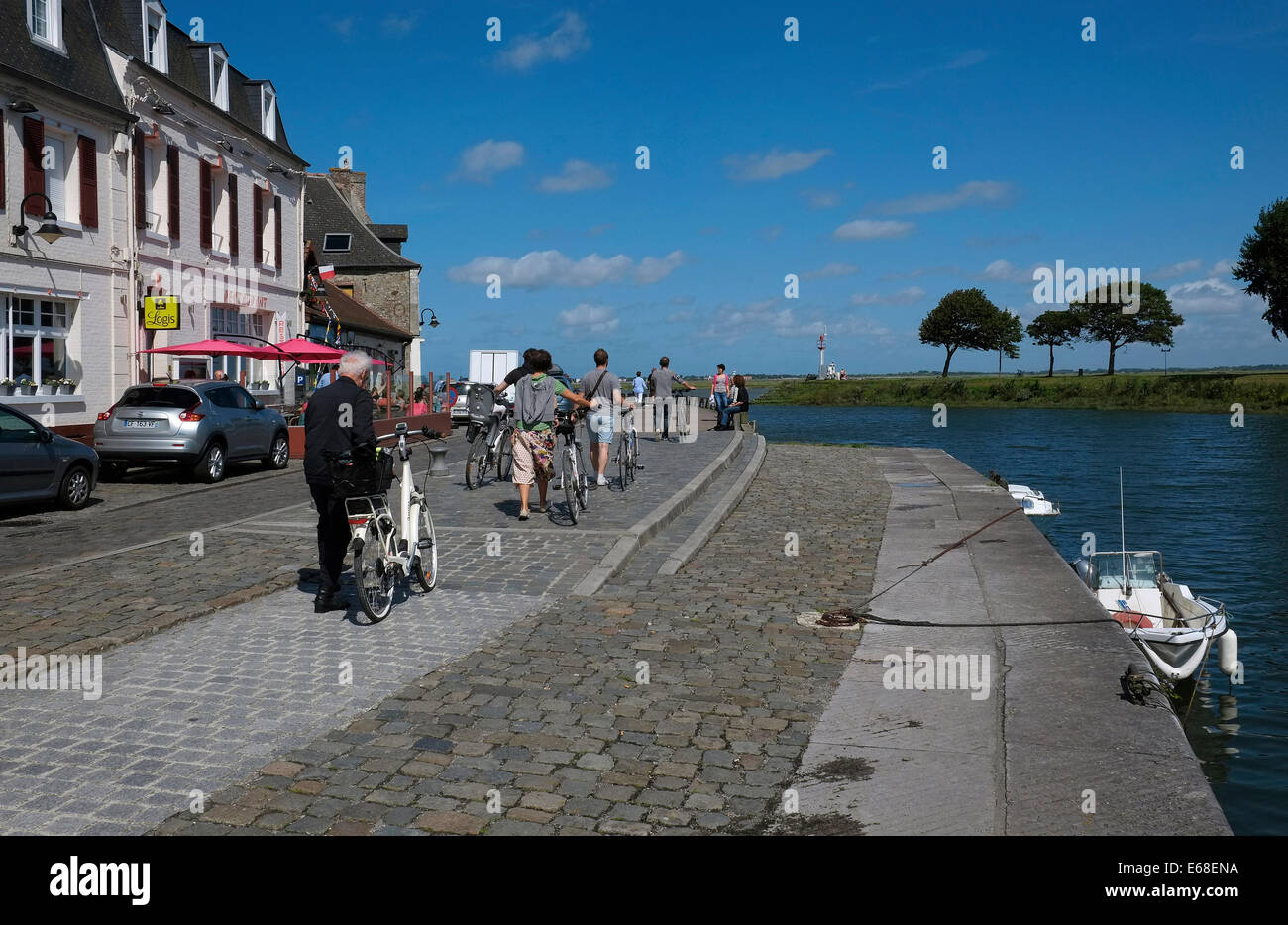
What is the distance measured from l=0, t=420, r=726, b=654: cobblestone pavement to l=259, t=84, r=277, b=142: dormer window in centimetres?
1594

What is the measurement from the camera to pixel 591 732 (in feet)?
17.8

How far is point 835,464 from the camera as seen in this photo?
23.6 m

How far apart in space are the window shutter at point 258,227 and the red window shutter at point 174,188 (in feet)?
15.4

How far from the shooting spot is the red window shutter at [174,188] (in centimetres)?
2453

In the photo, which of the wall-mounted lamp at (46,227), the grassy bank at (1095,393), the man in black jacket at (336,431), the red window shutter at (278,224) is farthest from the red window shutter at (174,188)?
the grassy bank at (1095,393)

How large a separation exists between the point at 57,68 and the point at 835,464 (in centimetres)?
1735

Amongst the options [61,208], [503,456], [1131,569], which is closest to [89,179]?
[61,208]

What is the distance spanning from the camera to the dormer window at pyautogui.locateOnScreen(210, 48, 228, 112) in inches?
1058

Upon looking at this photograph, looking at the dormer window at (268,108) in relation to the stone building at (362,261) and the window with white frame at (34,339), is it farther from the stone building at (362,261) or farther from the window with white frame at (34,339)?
the stone building at (362,261)

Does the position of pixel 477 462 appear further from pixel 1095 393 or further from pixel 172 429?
pixel 1095 393

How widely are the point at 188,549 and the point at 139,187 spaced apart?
1545 cm

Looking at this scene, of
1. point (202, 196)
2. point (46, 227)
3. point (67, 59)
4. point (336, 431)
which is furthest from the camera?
point (202, 196)

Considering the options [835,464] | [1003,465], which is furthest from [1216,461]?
[835,464]
